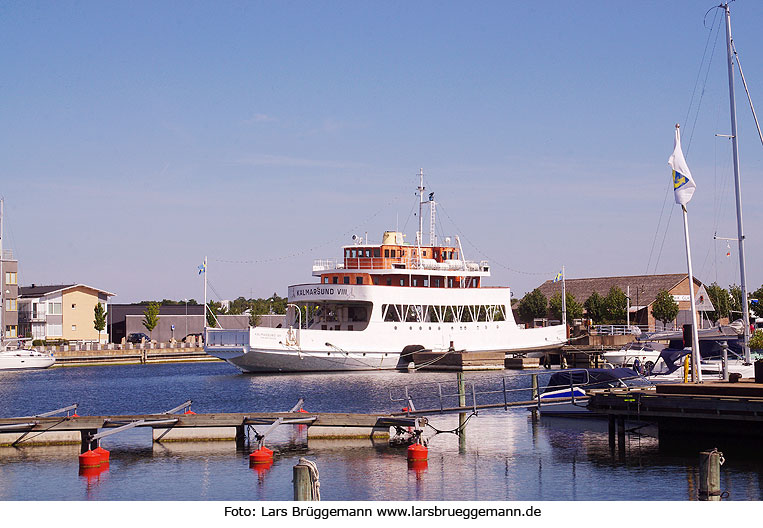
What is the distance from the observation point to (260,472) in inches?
800

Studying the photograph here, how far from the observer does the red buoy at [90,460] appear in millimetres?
20950

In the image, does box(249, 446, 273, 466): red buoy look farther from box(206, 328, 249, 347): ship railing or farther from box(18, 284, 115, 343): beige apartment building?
box(18, 284, 115, 343): beige apartment building

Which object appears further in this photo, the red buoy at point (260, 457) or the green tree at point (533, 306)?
the green tree at point (533, 306)

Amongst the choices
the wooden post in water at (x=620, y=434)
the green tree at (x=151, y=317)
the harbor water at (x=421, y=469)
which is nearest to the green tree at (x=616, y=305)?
the green tree at (x=151, y=317)

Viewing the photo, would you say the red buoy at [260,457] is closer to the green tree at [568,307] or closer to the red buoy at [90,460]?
the red buoy at [90,460]

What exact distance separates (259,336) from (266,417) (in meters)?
27.5

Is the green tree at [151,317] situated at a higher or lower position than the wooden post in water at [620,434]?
higher

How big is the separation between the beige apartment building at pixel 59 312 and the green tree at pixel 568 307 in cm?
4811

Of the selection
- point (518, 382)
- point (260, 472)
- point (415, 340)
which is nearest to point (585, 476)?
point (260, 472)

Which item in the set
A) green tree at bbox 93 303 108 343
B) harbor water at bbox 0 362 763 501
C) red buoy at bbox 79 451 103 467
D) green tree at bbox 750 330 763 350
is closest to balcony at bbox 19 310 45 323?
green tree at bbox 93 303 108 343

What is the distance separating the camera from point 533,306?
96.9 metres

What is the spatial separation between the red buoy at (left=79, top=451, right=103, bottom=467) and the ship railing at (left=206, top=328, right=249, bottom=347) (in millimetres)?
30679

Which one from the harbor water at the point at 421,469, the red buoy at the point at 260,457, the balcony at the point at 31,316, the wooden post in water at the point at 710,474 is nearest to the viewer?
the wooden post in water at the point at 710,474

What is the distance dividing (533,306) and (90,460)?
79596 mm
